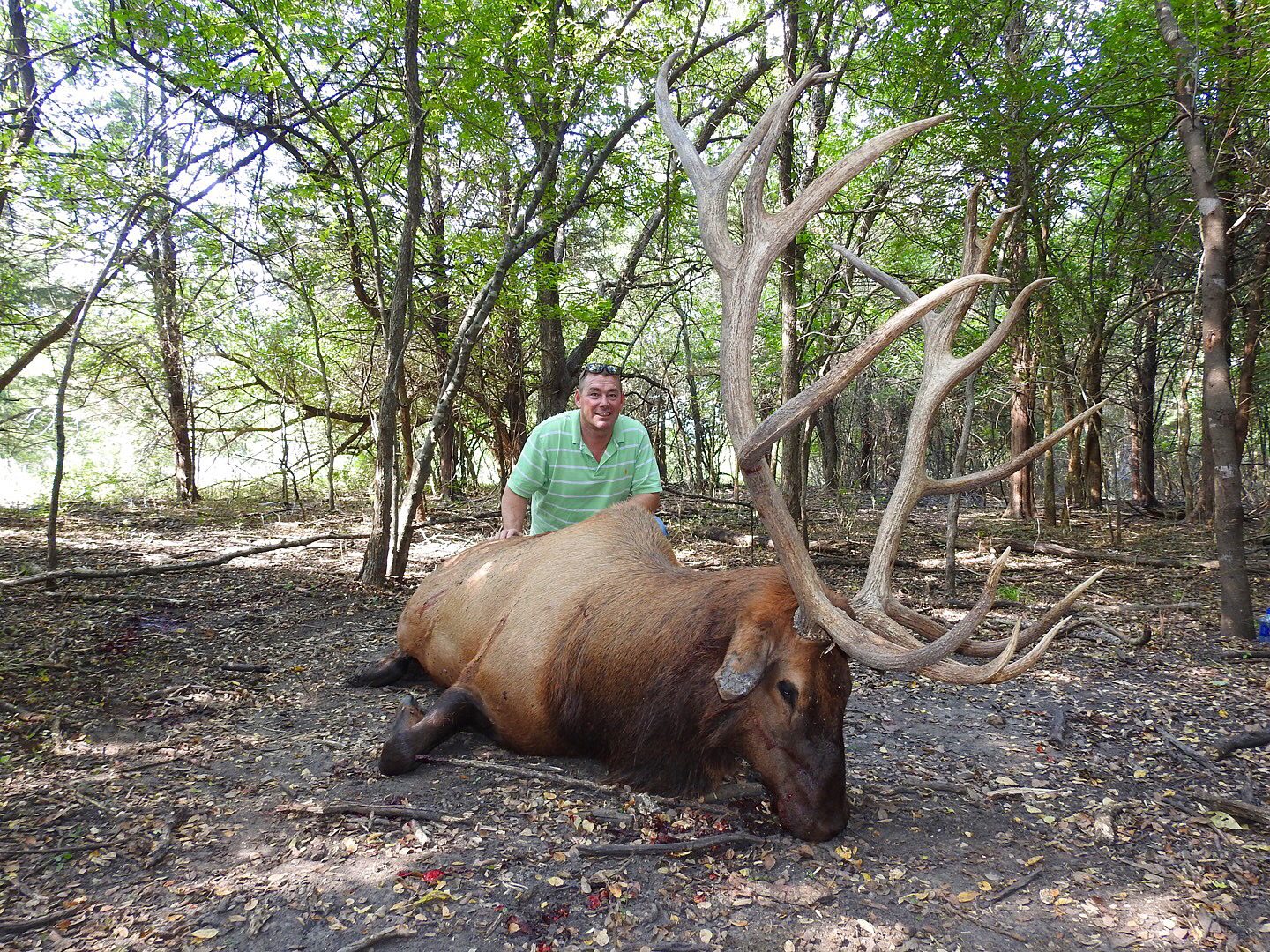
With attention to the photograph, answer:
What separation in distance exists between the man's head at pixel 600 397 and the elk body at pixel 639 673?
72 cm

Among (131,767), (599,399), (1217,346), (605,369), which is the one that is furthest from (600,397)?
(1217,346)

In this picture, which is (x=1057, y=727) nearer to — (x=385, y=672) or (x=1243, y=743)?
(x=1243, y=743)

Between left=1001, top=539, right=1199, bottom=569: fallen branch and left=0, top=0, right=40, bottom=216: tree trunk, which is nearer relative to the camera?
left=0, top=0, right=40, bottom=216: tree trunk

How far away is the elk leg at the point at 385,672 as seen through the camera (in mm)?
4398

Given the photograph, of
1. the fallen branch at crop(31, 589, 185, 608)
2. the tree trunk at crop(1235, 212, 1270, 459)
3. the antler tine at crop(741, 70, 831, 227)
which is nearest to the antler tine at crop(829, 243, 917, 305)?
the antler tine at crop(741, 70, 831, 227)

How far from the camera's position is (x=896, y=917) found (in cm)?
223

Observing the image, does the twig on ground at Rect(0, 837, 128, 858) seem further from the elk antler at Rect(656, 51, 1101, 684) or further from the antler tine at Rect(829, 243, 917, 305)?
the antler tine at Rect(829, 243, 917, 305)

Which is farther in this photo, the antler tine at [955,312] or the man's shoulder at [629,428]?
the man's shoulder at [629,428]

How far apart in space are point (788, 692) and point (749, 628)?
27 cm

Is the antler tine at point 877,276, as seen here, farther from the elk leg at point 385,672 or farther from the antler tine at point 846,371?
the elk leg at point 385,672

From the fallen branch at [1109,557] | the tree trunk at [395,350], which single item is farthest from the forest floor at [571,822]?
the fallen branch at [1109,557]

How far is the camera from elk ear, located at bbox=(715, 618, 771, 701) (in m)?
2.64

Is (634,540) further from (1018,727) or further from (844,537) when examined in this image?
(844,537)

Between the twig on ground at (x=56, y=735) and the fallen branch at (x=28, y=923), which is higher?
the twig on ground at (x=56, y=735)
